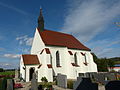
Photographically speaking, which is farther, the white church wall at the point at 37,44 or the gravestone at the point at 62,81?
the white church wall at the point at 37,44

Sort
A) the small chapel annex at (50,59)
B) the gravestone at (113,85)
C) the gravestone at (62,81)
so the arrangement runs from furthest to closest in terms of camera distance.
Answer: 1. the small chapel annex at (50,59)
2. the gravestone at (62,81)
3. the gravestone at (113,85)

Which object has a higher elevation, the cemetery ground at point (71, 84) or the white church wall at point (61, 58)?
the white church wall at point (61, 58)

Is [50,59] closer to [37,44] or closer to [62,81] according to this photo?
[37,44]

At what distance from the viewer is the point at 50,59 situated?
70.6 ft

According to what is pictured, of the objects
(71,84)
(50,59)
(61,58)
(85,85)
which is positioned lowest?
(71,84)

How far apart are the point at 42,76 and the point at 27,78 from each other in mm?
3490

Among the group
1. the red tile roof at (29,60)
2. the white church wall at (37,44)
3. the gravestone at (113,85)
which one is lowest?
the gravestone at (113,85)

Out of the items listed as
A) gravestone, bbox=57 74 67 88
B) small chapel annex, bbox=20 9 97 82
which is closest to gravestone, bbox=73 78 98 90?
gravestone, bbox=57 74 67 88

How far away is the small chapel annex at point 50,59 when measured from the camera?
2075cm

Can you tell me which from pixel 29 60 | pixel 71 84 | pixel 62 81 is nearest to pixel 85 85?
pixel 71 84

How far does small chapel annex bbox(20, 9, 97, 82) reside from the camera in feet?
68.1

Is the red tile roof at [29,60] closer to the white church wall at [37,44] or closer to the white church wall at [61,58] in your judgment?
the white church wall at [37,44]

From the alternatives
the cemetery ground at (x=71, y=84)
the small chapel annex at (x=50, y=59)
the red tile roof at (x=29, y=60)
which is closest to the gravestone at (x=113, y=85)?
the cemetery ground at (x=71, y=84)

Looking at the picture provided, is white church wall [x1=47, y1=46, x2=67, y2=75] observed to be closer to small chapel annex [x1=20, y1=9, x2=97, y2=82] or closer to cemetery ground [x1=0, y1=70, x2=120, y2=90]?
small chapel annex [x1=20, y1=9, x2=97, y2=82]
